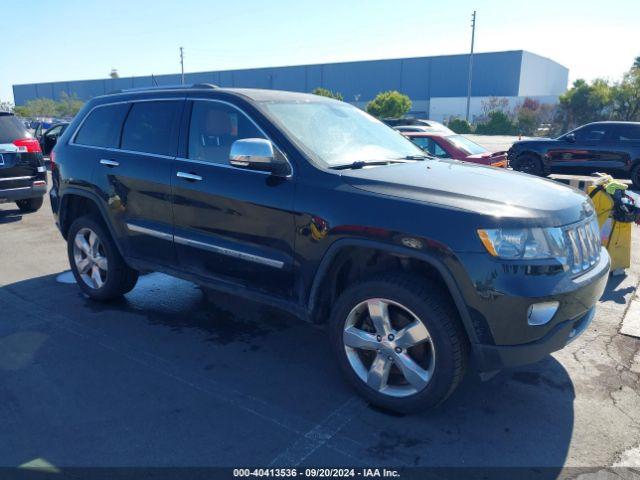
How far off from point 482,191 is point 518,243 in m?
0.46

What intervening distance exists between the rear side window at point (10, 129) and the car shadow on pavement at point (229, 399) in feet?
15.6

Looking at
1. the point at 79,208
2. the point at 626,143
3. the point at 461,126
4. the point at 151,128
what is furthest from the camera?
the point at 461,126

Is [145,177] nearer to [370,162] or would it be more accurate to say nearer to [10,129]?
[370,162]

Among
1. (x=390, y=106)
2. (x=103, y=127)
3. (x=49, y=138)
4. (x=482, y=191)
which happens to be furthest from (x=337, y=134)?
(x=390, y=106)

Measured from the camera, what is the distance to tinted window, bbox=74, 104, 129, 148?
475 cm

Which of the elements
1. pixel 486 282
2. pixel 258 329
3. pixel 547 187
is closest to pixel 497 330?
pixel 486 282

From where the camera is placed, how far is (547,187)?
3.46 metres

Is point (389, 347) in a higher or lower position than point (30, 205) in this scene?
higher

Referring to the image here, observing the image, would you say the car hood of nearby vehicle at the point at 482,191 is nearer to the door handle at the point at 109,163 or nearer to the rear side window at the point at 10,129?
the door handle at the point at 109,163

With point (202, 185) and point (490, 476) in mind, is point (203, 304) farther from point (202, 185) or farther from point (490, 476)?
point (490, 476)

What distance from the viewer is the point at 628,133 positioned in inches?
508

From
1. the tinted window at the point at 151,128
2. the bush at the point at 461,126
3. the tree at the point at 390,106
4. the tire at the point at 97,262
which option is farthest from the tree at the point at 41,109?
the tinted window at the point at 151,128

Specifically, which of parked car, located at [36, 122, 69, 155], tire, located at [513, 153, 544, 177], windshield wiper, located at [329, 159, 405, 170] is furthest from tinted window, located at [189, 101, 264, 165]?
parked car, located at [36, 122, 69, 155]

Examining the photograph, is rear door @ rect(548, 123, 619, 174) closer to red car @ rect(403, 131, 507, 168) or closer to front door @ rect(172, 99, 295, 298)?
red car @ rect(403, 131, 507, 168)
